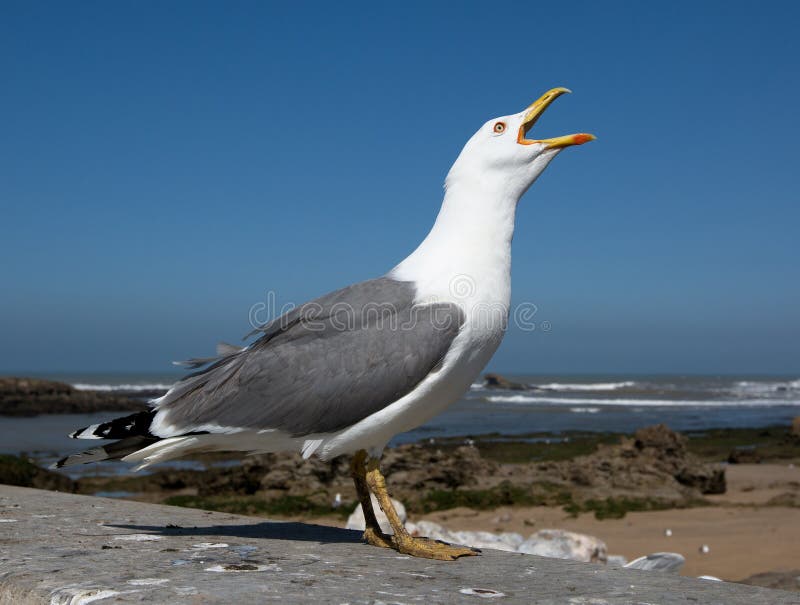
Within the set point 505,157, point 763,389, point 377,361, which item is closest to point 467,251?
point 505,157

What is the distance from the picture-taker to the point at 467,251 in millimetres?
3633

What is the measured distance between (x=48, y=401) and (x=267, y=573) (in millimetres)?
35602

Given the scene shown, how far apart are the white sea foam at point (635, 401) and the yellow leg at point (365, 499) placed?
4033 cm

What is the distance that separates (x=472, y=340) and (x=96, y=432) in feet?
5.98

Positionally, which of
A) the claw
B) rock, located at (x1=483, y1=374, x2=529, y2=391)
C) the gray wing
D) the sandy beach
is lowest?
the sandy beach

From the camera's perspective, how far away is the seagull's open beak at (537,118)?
12.6 feet

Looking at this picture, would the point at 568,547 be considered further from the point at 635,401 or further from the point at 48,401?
the point at 635,401

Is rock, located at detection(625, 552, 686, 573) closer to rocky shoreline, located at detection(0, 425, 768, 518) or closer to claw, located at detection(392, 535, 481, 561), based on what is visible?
claw, located at detection(392, 535, 481, 561)

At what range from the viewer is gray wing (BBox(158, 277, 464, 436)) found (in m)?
3.36

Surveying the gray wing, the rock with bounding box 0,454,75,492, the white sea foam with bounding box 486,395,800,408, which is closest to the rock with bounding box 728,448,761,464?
the rock with bounding box 0,454,75,492

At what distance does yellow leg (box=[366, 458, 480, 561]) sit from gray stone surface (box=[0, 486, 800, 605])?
73 millimetres

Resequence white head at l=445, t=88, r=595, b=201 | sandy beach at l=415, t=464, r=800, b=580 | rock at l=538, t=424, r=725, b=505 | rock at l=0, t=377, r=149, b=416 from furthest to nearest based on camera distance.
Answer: rock at l=0, t=377, r=149, b=416 → rock at l=538, t=424, r=725, b=505 → sandy beach at l=415, t=464, r=800, b=580 → white head at l=445, t=88, r=595, b=201

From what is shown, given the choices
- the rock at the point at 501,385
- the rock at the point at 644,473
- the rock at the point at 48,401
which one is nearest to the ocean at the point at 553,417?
the rock at the point at 48,401

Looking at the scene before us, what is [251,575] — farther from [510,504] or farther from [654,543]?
[510,504]
